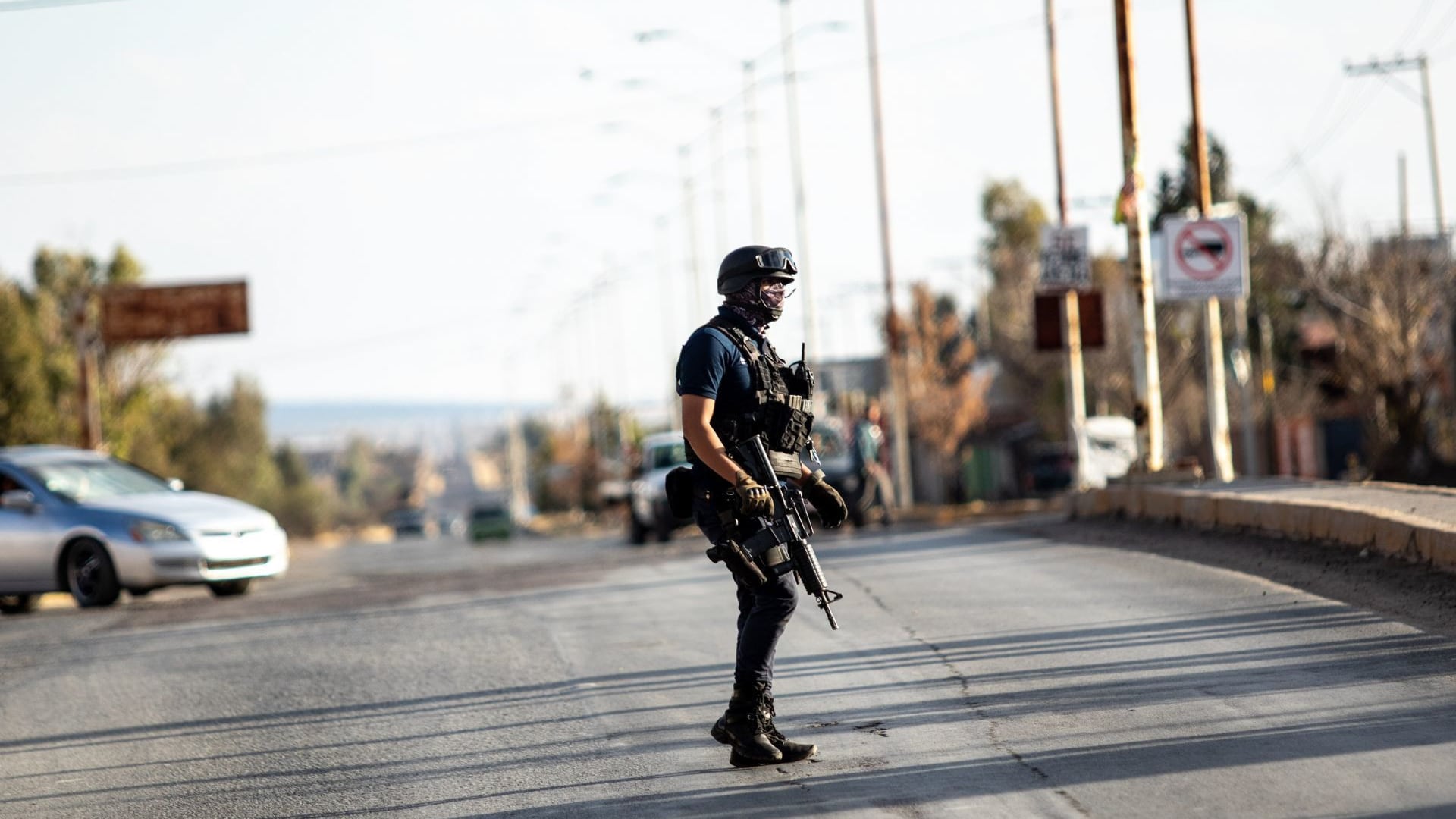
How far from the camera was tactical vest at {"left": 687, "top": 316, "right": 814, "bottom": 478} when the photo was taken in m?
6.93

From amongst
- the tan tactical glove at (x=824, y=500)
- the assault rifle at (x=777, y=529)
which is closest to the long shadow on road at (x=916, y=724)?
the assault rifle at (x=777, y=529)

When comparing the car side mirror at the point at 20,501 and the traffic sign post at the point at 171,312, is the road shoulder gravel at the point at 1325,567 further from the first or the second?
the traffic sign post at the point at 171,312

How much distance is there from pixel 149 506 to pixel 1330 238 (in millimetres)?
28483

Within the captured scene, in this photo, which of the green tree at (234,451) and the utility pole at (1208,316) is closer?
the utility pole at (1208,316)

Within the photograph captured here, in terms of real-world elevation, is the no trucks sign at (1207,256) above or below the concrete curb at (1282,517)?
above

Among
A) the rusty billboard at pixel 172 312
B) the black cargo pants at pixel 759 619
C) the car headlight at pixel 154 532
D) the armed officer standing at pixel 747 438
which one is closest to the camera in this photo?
the armed officer standing at pixel 747 438

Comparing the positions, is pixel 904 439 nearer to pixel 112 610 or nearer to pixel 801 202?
pixel 801 202

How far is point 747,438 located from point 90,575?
11.8 metres

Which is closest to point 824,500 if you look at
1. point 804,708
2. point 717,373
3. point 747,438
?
point 747,438

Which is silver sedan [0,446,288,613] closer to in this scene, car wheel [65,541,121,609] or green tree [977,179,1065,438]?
car wheel [65,541,121,609]

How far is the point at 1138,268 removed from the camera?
19.8 metres

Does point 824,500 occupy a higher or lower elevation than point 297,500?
higher

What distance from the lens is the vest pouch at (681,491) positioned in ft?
22.9

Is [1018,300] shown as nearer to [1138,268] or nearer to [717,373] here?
[1138,268]
